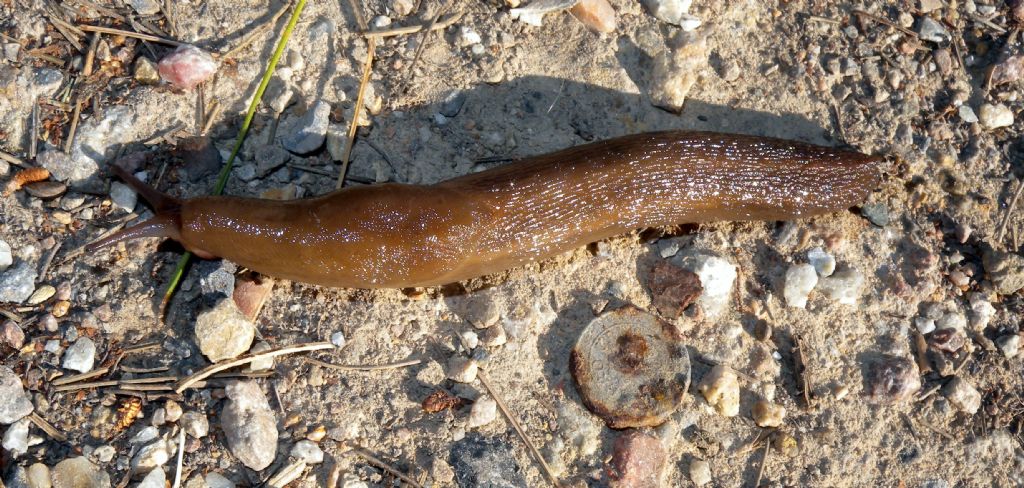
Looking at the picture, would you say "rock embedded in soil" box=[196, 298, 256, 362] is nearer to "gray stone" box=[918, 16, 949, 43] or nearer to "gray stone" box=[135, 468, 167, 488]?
"gray stone" box=[135, 468, 167, 488]

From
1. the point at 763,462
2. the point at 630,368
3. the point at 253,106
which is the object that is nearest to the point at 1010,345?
the point at 763,462

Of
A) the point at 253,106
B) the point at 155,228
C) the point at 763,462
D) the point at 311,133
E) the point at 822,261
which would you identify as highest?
the point at 253,106

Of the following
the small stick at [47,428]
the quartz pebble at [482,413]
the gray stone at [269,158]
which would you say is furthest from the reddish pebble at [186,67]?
the quartz pebble at [482,413]

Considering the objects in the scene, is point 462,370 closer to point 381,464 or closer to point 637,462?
point 381,464


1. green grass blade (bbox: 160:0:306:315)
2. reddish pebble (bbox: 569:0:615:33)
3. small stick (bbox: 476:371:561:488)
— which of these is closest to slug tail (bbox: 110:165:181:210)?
green grass blade (bbox: 160:0:306:315)

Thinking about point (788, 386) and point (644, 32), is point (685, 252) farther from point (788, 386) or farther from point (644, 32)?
point (644, 32)

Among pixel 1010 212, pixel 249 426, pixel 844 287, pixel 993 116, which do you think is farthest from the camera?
pixel 993 116

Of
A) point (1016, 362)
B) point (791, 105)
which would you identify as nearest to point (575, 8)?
point (791, 105)
